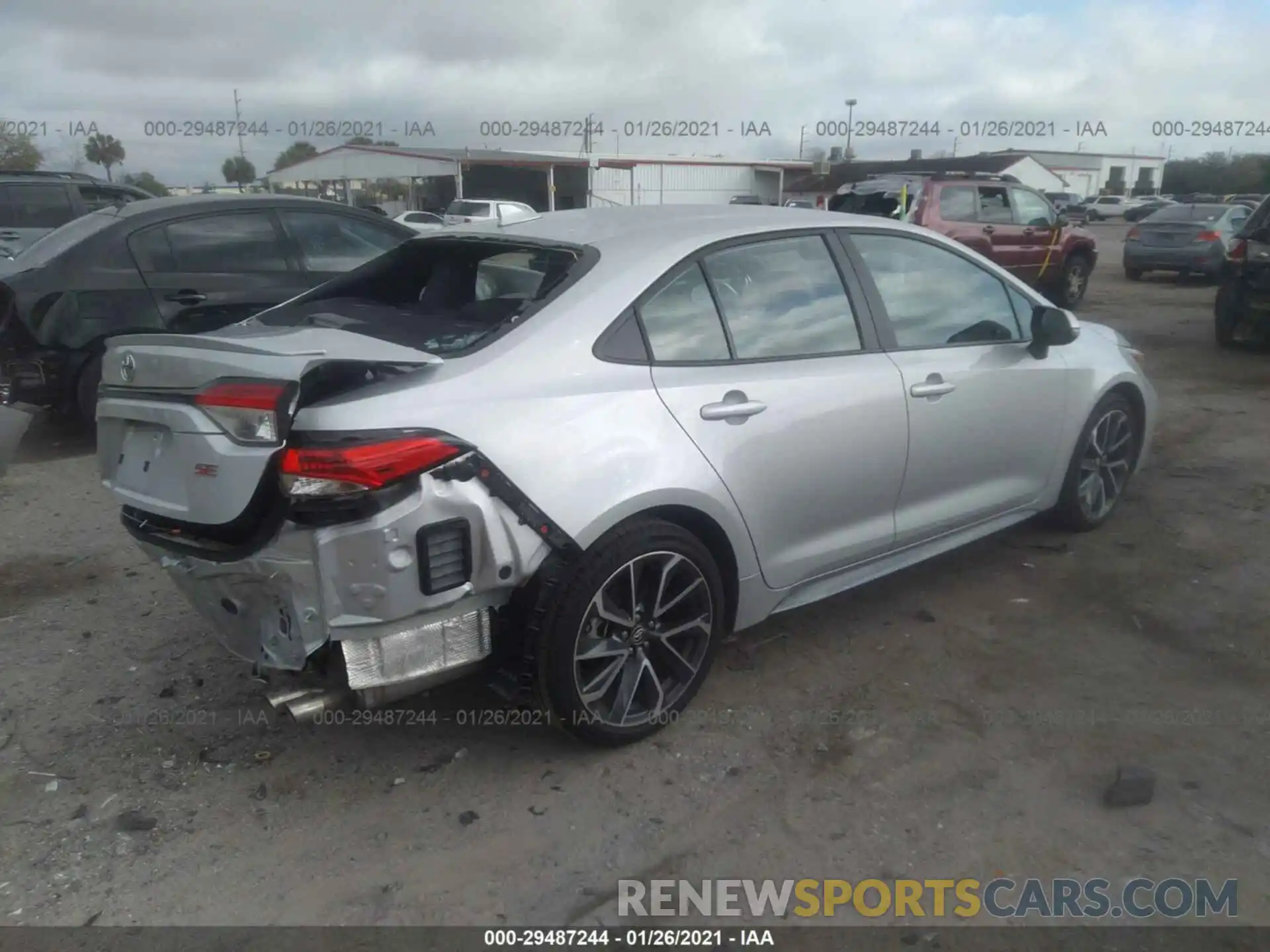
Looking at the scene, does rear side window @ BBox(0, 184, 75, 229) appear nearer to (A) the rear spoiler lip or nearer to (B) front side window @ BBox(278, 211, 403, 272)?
(B) front side window @ BBox(278, 211, 403, 272)

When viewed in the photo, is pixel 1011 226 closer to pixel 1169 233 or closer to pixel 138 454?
pixel 1169 233

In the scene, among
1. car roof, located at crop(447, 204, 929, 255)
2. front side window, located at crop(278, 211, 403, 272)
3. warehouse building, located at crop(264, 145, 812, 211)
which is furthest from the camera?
warehouse building, located at crop(264, 145, 812, 211)

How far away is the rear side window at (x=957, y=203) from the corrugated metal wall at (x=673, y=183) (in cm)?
2510

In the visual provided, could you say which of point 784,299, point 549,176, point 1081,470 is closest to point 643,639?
point 784,299

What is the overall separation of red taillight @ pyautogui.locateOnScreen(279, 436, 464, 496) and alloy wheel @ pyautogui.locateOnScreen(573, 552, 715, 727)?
704 millimetres

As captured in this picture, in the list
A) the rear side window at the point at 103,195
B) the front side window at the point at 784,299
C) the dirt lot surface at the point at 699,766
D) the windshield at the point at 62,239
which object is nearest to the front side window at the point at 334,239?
the windshield at the point at 62,239

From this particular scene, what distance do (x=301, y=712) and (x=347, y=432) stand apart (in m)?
0.80

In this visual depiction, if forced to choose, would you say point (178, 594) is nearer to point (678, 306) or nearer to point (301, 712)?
point (301, 712)

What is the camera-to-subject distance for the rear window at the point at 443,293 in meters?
3.09

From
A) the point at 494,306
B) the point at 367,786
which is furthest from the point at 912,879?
the point at 494,306

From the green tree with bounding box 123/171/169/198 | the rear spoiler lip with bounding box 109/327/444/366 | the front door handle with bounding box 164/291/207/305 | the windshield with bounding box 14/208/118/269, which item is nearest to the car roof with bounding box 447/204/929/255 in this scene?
the rear spoiler lip with bounding box 109/327/444/366

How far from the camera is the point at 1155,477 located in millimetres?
5848

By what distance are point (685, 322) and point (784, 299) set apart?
0.48 metres

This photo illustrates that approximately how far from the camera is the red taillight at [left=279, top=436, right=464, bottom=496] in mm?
2465
